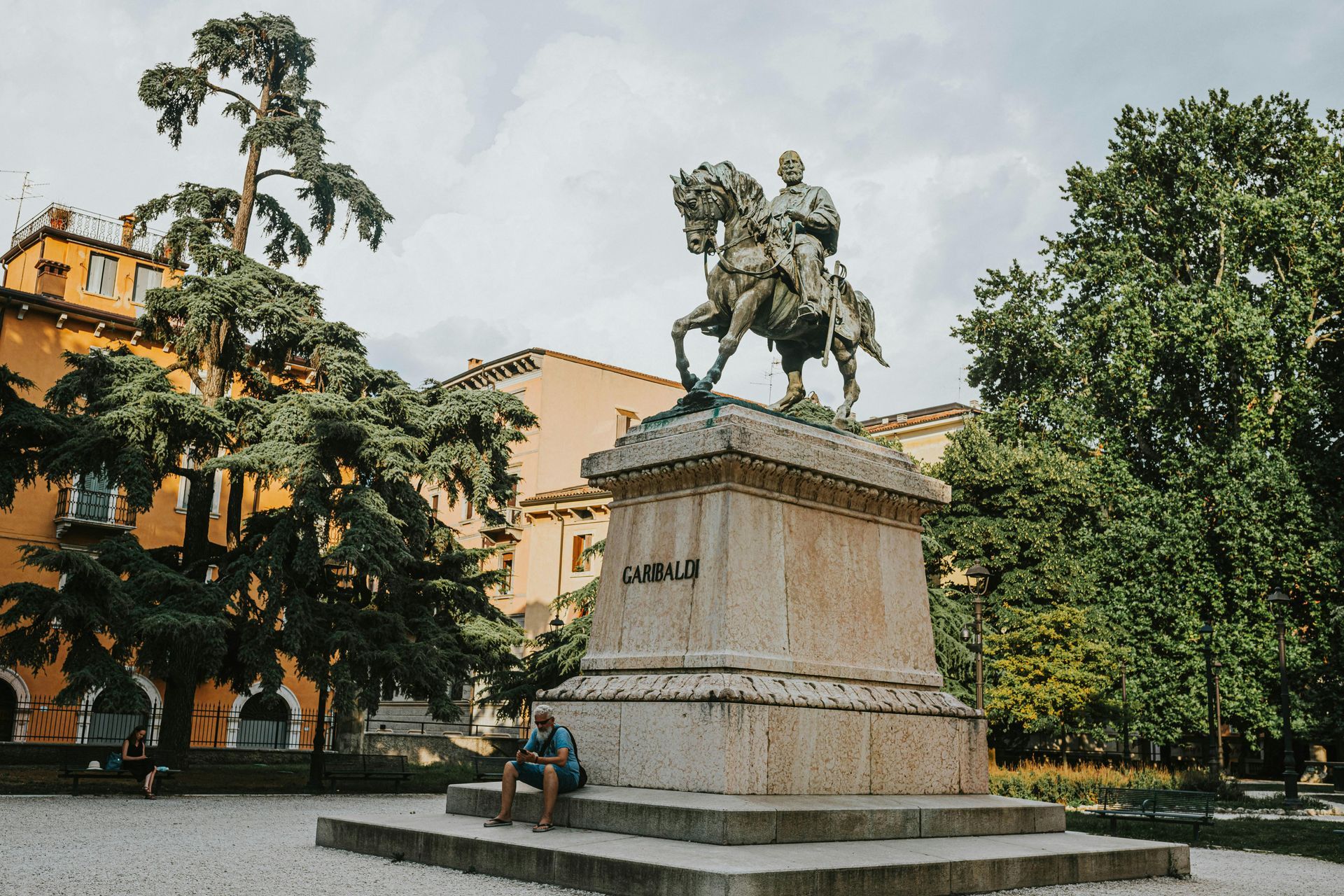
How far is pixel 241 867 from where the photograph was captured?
28.4 ft

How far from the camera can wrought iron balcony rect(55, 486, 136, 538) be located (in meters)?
35.3

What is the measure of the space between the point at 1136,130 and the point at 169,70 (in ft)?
92.5

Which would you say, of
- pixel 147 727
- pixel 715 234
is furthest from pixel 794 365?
pixel 147 727

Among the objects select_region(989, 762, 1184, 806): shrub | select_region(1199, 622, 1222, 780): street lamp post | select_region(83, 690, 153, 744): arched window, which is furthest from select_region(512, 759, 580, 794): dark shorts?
select_region(1199, 622, 1222, 780): street lamp post

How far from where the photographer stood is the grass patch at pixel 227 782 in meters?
19.9

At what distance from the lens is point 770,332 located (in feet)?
38.4

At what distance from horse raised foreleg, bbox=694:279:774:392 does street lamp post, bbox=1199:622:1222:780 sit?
904 inches

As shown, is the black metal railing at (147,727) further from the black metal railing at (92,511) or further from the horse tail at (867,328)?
the horse tail at (867,328)

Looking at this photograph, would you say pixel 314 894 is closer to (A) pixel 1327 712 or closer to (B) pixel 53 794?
(B) pixel 53 794

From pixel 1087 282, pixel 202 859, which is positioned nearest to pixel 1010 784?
pixel 202 859

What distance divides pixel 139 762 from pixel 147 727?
28.1 ft

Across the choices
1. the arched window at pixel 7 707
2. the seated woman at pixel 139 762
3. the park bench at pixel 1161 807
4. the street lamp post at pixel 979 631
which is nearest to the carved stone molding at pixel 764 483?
the park bench at pixel 1161 807

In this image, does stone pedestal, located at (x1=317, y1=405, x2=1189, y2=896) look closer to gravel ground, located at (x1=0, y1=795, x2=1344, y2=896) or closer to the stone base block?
the stone base block

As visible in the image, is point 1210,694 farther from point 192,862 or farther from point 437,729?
point 192,862
